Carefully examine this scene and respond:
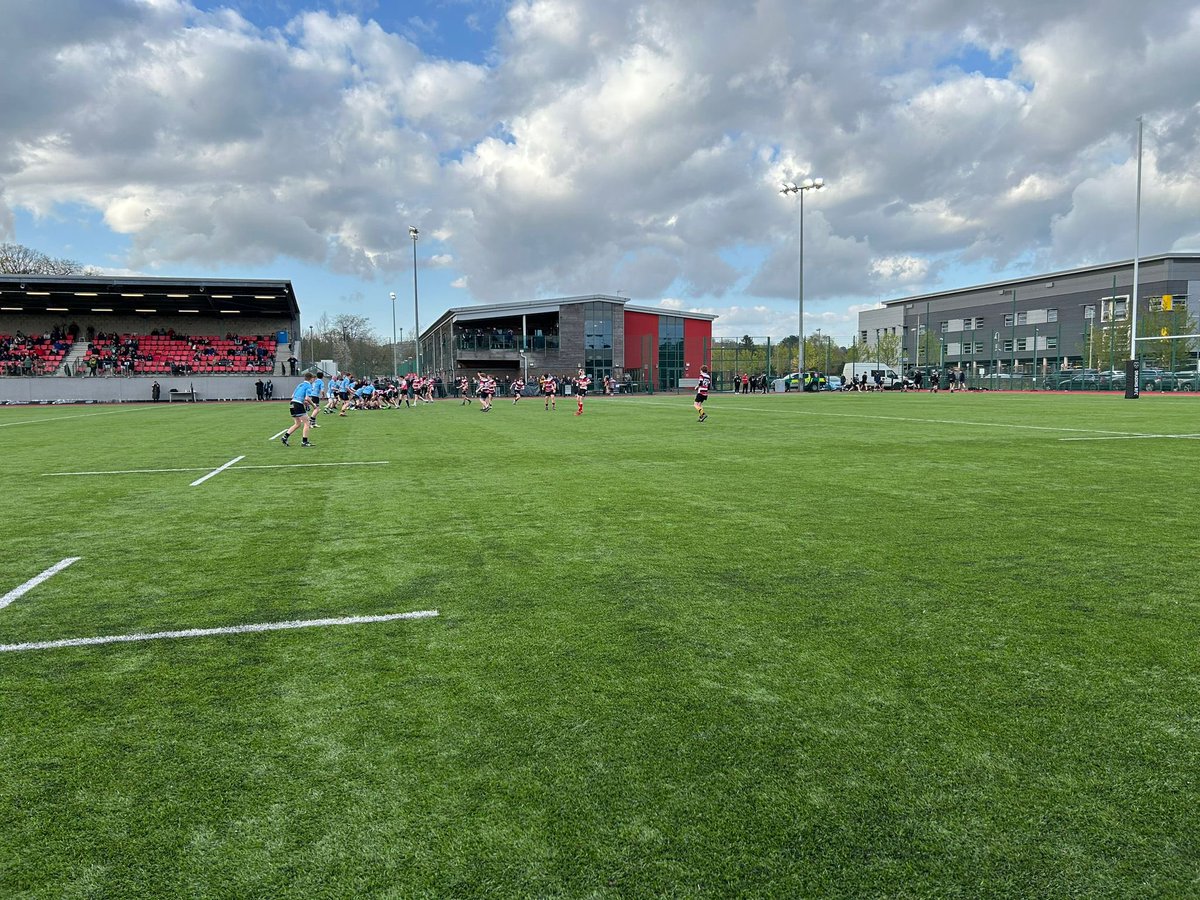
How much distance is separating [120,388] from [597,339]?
38.0 meters

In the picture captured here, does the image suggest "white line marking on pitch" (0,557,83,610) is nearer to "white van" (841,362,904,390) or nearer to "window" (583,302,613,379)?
"window" (583,302,613,379)

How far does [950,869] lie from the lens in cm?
253

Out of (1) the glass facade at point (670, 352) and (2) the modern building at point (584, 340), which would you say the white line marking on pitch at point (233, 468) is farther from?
(1) the glass facade at point (670, 352)

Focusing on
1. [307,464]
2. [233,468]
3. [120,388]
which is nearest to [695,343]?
[120,388]

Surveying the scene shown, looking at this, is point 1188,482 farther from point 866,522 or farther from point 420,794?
point 420,794

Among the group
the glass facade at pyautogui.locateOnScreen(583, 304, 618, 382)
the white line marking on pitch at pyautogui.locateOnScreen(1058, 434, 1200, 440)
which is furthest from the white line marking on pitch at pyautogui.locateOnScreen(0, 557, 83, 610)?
the glass facade at pyautogui.locateOnScreen(583, 304, 618, 382)

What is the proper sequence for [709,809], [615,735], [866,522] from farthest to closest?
[866,522] → [615,735] → [709,809]

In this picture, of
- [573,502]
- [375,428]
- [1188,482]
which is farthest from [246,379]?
[1188,482]

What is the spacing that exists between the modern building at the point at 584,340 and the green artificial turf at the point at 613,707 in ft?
203

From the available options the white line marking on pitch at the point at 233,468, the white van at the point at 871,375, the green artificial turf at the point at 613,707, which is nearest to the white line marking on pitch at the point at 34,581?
the green artificial turf at the point at 613,707

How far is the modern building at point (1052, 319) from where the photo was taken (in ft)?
222

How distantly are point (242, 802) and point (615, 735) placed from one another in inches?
58.7

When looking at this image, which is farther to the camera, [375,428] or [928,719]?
[375,428]

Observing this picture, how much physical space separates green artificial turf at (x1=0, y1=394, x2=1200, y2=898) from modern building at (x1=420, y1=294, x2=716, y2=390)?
61.8 m
